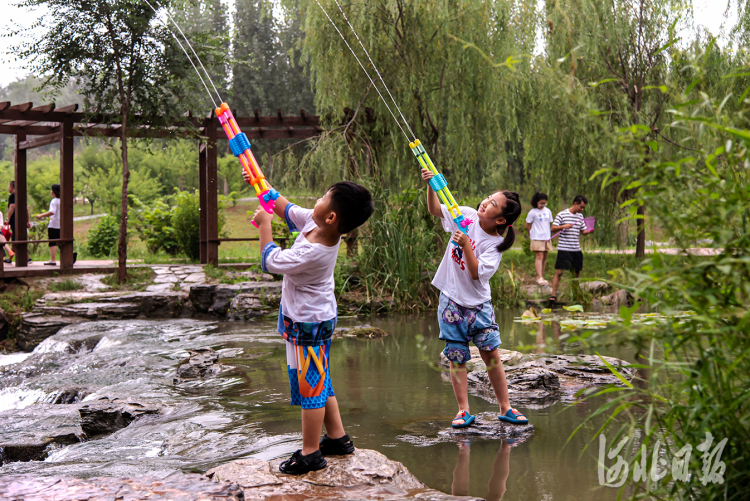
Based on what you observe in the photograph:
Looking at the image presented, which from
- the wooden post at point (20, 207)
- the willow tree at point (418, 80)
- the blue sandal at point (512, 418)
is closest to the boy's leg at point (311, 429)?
the blue sandal at point (512, 418)

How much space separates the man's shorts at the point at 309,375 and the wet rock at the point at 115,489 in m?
0.59

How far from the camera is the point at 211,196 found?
13.2 metres

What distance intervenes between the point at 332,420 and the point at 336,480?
1.09 ft

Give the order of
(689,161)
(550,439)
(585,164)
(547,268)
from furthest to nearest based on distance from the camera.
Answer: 1. (547,268)
2. (585,164)
3. (550,439)
4. (689,161)

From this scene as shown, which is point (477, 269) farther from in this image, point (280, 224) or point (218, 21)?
point (218, 21)

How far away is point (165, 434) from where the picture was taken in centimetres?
419

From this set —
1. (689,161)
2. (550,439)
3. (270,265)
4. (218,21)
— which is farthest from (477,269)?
(218,21)

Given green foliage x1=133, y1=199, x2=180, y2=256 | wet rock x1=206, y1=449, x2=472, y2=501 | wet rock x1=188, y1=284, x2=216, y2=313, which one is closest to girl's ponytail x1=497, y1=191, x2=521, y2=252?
wet rock x1=206, y1=449, x2=472, y2=501

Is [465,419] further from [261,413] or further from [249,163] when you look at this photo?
[249,163]

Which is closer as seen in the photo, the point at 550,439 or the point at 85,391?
the point at 550,439

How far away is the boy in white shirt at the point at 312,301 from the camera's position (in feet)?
10.1

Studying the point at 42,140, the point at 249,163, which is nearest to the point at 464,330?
the point at 249,163

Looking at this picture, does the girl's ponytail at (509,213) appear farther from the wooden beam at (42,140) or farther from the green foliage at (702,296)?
the wooden beam at (42,140)

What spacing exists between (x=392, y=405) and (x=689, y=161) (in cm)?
340
